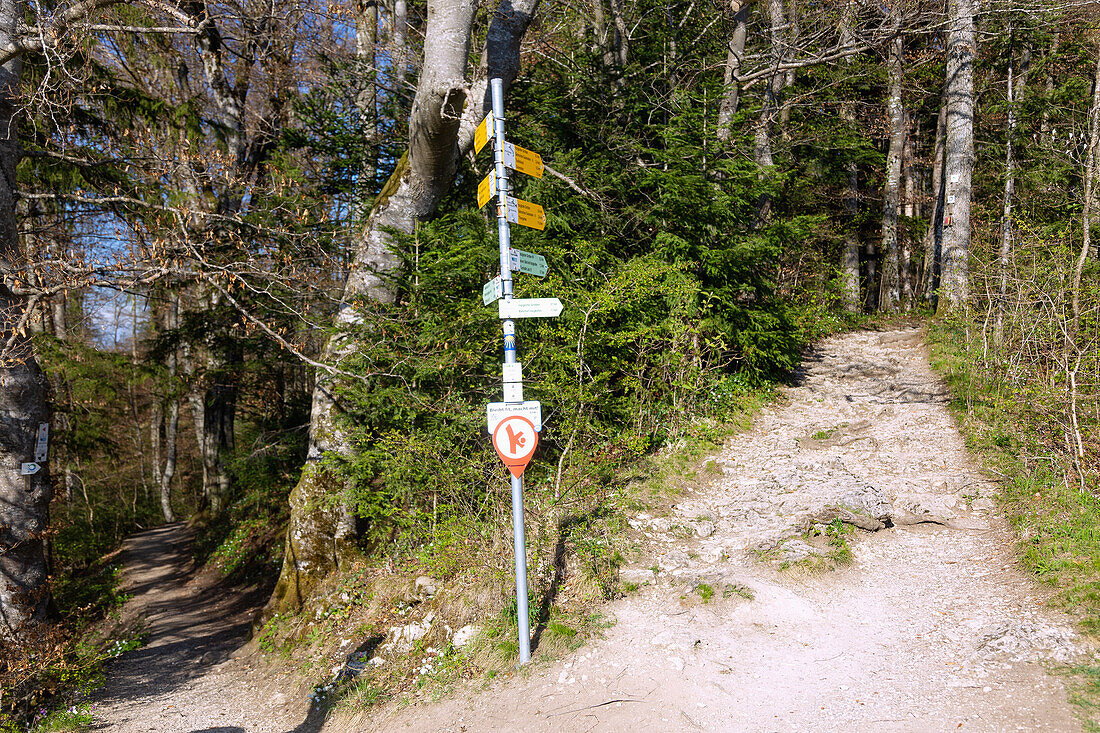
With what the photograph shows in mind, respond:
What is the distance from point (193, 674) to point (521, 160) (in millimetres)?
6734

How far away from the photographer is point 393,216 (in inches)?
284

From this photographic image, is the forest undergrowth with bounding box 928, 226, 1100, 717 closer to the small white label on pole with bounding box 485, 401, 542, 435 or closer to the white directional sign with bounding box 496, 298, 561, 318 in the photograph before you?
the small white label on pole with bounding box 485, 401, 542, 435

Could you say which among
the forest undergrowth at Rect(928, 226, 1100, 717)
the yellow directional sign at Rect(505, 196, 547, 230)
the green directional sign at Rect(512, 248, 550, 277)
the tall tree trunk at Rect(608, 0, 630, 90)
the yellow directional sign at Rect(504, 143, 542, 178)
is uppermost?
the tall tree trunk at Rect(608, 0, 630, 90)

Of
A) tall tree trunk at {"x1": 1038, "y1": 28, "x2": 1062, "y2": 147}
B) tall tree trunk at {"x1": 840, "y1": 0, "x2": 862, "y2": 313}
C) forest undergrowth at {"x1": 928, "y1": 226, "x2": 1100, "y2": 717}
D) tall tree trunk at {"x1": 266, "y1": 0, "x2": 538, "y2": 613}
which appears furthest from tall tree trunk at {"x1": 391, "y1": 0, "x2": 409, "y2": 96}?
tall tree trunk at {"x1": 1038, "y1": 28, "x2": 1062, "y2": 147}

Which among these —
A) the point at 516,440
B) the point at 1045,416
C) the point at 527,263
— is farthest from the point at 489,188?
the point at 1045,416

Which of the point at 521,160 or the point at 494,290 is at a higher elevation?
the point at 521,160

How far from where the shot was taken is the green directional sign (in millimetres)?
4535

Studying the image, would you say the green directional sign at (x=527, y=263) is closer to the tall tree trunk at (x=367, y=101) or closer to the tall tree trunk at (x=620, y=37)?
the tall tree trunk at (x=367, y=101)

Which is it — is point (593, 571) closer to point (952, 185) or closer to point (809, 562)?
point (809, 562)

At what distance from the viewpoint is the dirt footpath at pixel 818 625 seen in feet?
12.3

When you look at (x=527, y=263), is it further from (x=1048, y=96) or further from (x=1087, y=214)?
(x=1048, y=96)

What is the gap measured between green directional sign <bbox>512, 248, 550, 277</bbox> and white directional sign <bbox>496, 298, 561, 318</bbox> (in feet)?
0.82

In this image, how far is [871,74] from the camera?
13.9 meters

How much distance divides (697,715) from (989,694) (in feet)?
5.70
